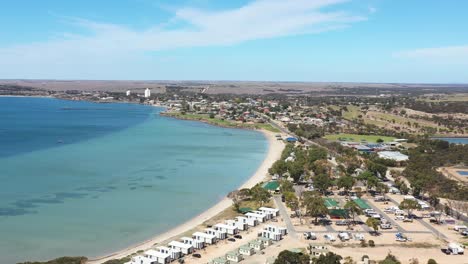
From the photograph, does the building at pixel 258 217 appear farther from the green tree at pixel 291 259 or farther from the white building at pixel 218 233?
the green tree at pixel 291 259

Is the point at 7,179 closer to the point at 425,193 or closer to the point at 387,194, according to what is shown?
the point at 387,194

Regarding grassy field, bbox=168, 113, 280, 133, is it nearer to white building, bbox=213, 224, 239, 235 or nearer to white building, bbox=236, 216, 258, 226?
white building, bbox=236, 216, 258, 226

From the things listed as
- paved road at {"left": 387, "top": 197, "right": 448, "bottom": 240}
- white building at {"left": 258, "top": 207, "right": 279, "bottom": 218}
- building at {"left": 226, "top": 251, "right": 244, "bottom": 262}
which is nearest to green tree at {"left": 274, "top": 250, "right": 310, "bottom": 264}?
building at {"left": 226, "top": 251, "right": 244, "bottom": 262}

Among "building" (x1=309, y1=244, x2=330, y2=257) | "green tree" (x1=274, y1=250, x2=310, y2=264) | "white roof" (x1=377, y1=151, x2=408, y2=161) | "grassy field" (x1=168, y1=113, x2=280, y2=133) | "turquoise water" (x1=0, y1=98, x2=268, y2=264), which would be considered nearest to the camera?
"green tree" (x1=274, y1=250, x2=310, y2=264)

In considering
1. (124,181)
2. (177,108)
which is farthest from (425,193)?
(177,108)

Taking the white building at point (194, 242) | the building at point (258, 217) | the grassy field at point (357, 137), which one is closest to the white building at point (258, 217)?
the building at point (258, 217)

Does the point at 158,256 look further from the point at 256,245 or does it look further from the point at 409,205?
the point at 409,205
